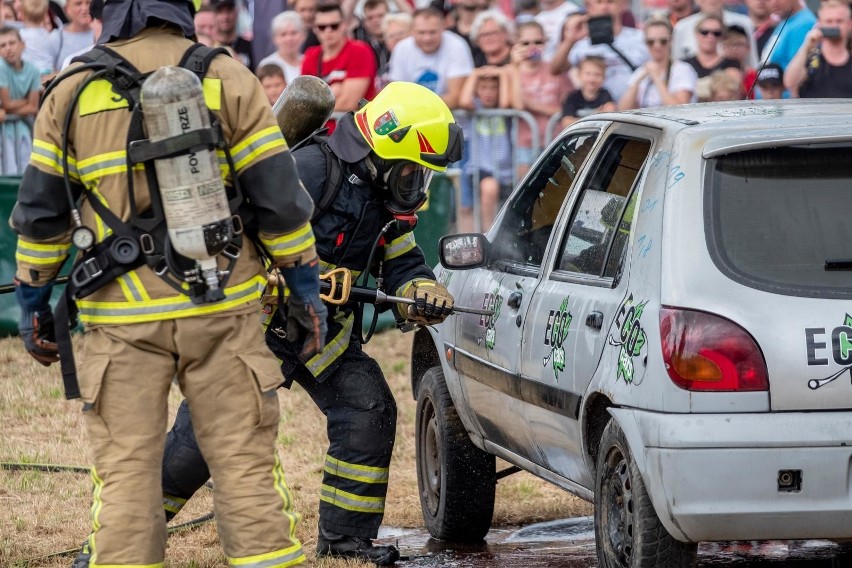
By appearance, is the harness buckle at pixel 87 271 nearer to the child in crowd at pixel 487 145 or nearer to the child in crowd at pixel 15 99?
the child in crowd at pixel 15 99

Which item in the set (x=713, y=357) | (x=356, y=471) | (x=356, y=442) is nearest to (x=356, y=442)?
(x=356, y=442)

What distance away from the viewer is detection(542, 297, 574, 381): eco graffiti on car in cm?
471

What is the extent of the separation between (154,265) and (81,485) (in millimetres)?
3210

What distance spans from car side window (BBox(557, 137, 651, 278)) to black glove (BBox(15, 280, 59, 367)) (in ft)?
5.55

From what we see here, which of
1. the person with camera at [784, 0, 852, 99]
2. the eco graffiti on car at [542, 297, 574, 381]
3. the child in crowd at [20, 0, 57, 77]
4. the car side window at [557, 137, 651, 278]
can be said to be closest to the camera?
the car side window at [557, 137, 651, 278]

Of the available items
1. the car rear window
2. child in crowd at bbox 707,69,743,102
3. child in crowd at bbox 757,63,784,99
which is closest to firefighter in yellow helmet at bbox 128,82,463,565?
the car rear window

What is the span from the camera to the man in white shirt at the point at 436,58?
11789 millimetres

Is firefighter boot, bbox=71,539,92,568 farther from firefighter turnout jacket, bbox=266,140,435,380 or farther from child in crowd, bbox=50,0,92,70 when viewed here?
child in crowd, bbox=50,0,92,70

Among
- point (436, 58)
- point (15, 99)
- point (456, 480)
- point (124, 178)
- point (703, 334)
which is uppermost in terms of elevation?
point (436, 58)

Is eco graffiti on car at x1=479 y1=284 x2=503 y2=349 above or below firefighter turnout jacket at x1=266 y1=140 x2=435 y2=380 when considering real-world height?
below

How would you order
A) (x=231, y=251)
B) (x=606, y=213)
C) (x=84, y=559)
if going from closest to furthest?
(x=231, y=251) < (x=606, y=213) < (x=84, y=559)

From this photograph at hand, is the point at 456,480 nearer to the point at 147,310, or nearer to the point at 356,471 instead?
the point at 356,471

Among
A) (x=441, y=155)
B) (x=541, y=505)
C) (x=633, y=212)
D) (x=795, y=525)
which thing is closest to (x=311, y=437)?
(x=541, y=505)

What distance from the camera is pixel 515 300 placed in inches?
205
